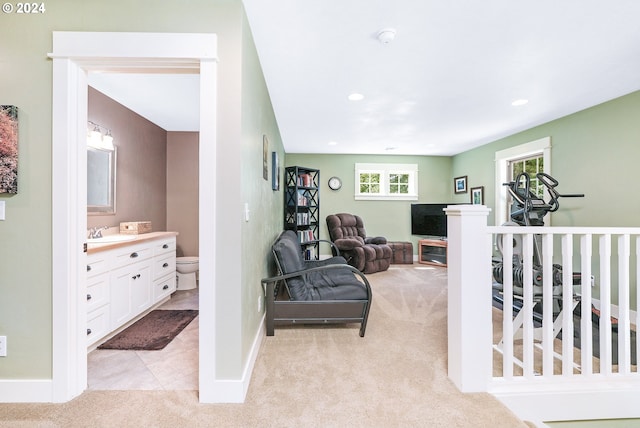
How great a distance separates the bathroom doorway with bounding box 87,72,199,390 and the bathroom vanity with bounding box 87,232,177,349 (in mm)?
203

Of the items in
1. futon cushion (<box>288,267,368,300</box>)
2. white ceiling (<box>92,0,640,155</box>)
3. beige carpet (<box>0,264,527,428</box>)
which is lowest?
beige carpet (<box>0,264,527,428</box>)

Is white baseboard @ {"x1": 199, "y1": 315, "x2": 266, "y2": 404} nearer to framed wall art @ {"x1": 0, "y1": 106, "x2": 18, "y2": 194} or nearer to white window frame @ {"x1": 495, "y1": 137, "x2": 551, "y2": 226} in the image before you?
framed wall art @ {"x1": 0, "y1": 106, "x2": 18, "y2": 194}

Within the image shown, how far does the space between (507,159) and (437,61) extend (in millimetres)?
3348

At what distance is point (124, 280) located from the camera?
2.54 metres

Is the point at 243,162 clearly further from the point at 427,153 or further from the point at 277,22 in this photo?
the point at 427,153

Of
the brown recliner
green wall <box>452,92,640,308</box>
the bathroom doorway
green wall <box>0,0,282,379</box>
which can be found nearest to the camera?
green wall <box>0,0,282,379</box>

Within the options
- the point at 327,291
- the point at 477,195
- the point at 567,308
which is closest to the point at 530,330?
the point at 567,308

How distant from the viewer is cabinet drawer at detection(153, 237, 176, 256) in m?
3.11

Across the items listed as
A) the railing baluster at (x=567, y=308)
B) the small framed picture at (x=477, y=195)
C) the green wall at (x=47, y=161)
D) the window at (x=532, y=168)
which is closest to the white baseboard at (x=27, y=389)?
the green wall at (x=47, y=161)

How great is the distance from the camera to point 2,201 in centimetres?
161

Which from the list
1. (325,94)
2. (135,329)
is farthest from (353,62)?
(135,329)

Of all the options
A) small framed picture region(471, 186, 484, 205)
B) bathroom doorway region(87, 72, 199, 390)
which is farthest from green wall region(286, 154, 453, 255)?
bathroom doorway region(87, 72, 199, 390)

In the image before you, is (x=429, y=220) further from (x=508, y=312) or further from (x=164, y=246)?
(x=164, y=246)

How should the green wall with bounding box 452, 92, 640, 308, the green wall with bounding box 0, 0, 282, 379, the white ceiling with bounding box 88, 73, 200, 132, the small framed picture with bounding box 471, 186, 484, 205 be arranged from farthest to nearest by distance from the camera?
the small framed picture with bounding box 471, 186, 484, 205
the green wall with bounding box 452, 92, 640, 308
the white ceiling with bounding box 88, 73, 200, 132
the green wall with bounding box 0, 0, 282, 379
